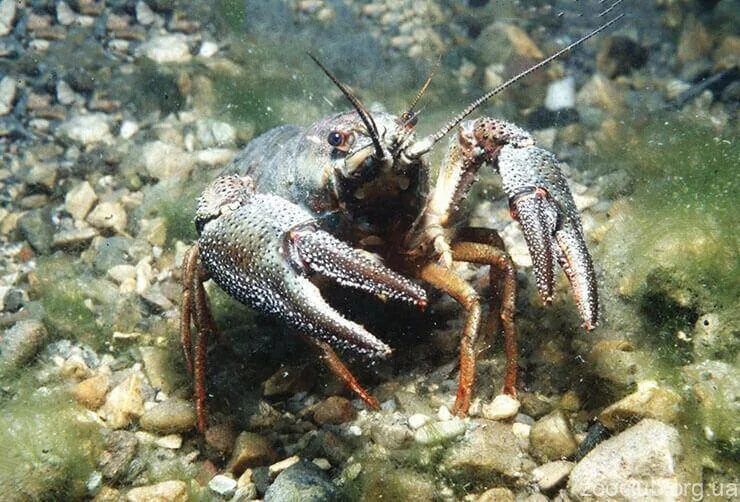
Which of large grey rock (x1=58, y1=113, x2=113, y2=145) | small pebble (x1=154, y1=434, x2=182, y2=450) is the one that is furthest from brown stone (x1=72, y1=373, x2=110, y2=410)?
large grey rock (x1=58, y1=113, x2=113, y2=145)

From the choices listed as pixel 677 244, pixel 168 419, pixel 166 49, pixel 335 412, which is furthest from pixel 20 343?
pixel 166 49

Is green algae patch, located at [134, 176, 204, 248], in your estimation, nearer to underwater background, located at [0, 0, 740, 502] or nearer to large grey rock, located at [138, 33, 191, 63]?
underwater background, located at [0, 0, 740, 502]

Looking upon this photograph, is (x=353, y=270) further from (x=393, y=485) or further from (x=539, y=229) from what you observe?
(x=393, y=485)

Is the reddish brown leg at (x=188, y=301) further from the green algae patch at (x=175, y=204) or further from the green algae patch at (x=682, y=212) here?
the green algae patch at (x=682, y=212)

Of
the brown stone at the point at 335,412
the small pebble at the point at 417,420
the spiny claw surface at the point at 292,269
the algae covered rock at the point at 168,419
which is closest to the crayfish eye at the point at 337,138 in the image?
the spiny claw surface at the point at 292,269

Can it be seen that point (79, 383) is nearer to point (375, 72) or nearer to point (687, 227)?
point (687, 227)
